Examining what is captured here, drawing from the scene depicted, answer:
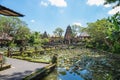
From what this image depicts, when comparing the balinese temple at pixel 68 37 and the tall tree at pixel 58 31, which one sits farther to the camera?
the tall tree at pixel 58 31

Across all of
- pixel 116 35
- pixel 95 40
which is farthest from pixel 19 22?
pixel 116 35

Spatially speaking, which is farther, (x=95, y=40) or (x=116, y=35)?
(x=95, y=40)

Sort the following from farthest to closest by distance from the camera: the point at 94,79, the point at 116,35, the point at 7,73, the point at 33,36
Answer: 1. the point at 33,36
2. the point at 94,79
3. the point at 7,73
4. the point at 116,35

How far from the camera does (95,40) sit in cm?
5416

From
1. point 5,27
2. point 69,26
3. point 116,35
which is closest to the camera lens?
point 116,35

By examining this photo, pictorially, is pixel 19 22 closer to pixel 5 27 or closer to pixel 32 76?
pixel 5 27

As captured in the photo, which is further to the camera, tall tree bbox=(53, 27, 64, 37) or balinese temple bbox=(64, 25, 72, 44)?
tall tree bbox=(53, 27, 64, 37)

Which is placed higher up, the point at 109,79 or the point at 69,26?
the point at 69,26

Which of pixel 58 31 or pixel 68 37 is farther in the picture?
pixel 58 31

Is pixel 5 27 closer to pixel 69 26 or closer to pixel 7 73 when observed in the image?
pixel 69 26

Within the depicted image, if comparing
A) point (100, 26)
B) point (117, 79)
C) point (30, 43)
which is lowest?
point (117, 79)

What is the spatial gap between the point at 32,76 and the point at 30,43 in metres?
29.8

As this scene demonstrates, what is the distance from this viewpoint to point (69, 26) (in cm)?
9000

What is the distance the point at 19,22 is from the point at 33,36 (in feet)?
93.5
